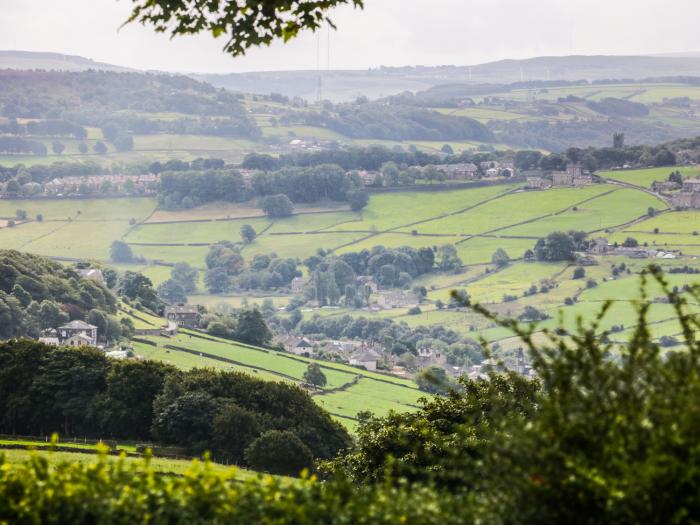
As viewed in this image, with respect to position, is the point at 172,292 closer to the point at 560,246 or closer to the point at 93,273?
the point at 93,273

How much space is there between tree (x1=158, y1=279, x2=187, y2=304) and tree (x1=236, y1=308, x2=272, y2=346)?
132ft

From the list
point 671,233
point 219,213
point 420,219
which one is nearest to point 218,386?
point 671,233

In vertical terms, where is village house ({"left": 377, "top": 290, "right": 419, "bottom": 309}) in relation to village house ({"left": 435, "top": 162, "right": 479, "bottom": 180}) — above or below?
below

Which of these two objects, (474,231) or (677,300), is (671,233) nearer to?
(474,231)

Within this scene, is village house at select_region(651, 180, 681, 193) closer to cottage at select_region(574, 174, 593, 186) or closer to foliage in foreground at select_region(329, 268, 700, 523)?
cottage at select_region(574, 174, 593, 186)

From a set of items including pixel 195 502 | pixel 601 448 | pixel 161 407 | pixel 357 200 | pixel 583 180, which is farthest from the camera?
pixel 357 200

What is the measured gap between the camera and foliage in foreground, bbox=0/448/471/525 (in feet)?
30.3

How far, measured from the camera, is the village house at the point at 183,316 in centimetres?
10125

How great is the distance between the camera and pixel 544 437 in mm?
9227

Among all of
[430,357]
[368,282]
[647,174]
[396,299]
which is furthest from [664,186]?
[430,357]

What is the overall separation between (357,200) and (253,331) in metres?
82.2

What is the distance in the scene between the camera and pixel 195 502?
9422mm

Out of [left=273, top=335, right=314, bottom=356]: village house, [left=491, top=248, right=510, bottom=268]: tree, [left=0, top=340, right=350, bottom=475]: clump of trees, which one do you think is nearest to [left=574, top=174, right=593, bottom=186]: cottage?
[left=491, top=248, right=510, bottom=268]: tree

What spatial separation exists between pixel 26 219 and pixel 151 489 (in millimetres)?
161546
